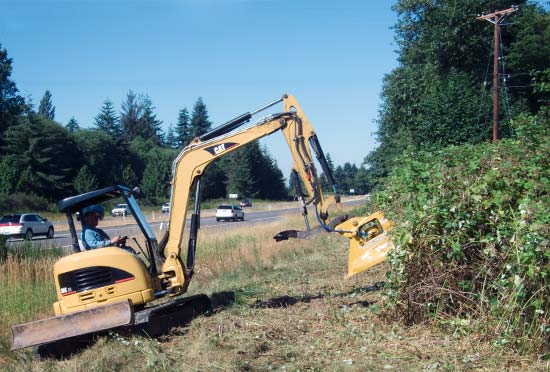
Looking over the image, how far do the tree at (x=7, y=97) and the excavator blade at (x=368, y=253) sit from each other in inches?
1590

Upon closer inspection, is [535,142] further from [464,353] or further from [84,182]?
[84,182]

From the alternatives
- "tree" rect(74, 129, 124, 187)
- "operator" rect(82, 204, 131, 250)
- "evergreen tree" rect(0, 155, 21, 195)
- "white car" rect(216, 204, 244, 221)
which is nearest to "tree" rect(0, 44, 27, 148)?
"evergreen tree" rect(0, 155, 21, 195)

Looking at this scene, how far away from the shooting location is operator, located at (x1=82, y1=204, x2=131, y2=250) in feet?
30.6

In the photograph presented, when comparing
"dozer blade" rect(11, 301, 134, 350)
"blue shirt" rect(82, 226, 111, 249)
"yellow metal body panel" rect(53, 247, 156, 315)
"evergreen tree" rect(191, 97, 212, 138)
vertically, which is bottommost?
"dozer blade" rect(11, 301, 134, 350)

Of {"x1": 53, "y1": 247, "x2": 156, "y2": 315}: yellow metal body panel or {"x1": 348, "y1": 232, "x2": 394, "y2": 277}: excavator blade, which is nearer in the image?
{"x1": 53, "y1": 247, "x2": 156, "y2": 315}: yellow metal body panel

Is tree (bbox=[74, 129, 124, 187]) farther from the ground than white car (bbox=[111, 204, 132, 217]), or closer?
farther from the ground

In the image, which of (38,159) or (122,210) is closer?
(122,210)

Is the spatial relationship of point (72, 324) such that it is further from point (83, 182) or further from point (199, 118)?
point (199, 118)

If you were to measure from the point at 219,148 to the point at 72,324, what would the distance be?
3516 millimetres

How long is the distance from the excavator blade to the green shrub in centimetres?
57

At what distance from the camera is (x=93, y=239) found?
9367 mm

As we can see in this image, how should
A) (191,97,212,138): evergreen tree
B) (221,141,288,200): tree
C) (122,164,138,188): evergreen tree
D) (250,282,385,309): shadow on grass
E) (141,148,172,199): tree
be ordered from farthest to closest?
(191,97,212,138): evergreen tree < (221,141,288,200): tree < (141,148,172,199): tree < (122,164,138,188): evergreen tree < (250,282,385,309): shadow on grass

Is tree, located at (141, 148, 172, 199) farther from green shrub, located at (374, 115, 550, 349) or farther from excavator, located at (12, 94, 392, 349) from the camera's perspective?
green shrub, located at (374, 115, 550, 349)

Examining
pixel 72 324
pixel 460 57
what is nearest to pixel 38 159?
pixel 460 57
